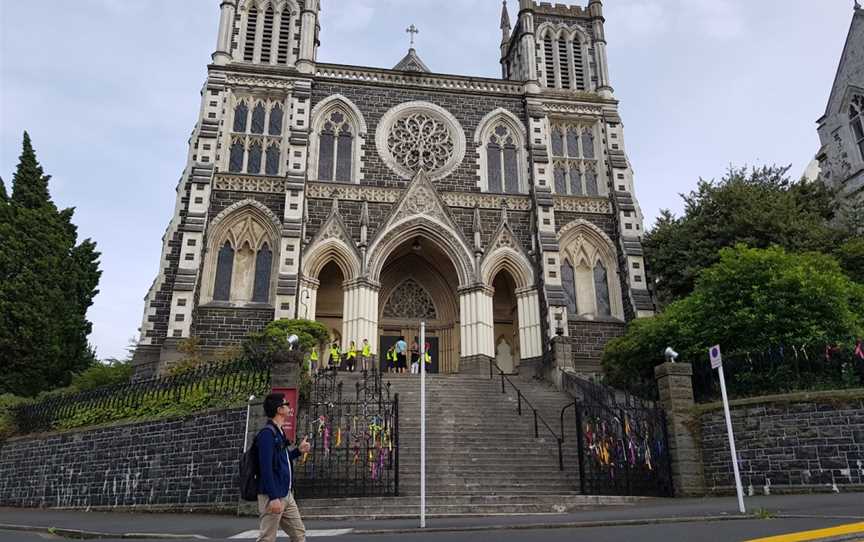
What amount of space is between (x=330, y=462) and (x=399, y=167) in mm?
16448

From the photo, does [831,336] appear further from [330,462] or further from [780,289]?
[330,462]

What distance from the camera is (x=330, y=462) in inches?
436

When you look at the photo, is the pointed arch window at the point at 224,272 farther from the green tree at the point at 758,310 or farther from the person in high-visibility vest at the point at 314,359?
the green tree at the point at 758,310

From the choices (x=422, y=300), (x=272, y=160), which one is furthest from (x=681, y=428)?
(x=272, y=160)

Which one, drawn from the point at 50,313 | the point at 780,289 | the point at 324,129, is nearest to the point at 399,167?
the point at 324,129

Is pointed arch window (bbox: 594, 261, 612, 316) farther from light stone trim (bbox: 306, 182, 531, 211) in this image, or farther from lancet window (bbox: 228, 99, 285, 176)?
lancet window (bbox: 228, 99, 285, 176)

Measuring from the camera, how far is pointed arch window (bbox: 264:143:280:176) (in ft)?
81.8

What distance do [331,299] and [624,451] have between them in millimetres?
15065

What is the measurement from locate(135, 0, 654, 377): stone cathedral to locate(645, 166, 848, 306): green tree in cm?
106

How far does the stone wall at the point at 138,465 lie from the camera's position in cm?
1185

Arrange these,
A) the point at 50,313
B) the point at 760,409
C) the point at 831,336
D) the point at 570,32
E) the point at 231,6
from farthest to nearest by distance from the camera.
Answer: the point at 570,32, the point at 231,6, the point at 50,313, the point at 831,336, the point at 760,409

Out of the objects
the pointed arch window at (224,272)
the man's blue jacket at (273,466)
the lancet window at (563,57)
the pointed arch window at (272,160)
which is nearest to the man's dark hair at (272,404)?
the man's blue jacket at (273,466)

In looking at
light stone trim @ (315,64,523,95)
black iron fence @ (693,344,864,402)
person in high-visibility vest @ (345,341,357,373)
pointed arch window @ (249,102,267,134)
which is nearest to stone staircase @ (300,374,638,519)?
person in high-visibility vest @ (345,341,357,373)

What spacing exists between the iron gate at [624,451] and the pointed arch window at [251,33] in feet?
70.9
